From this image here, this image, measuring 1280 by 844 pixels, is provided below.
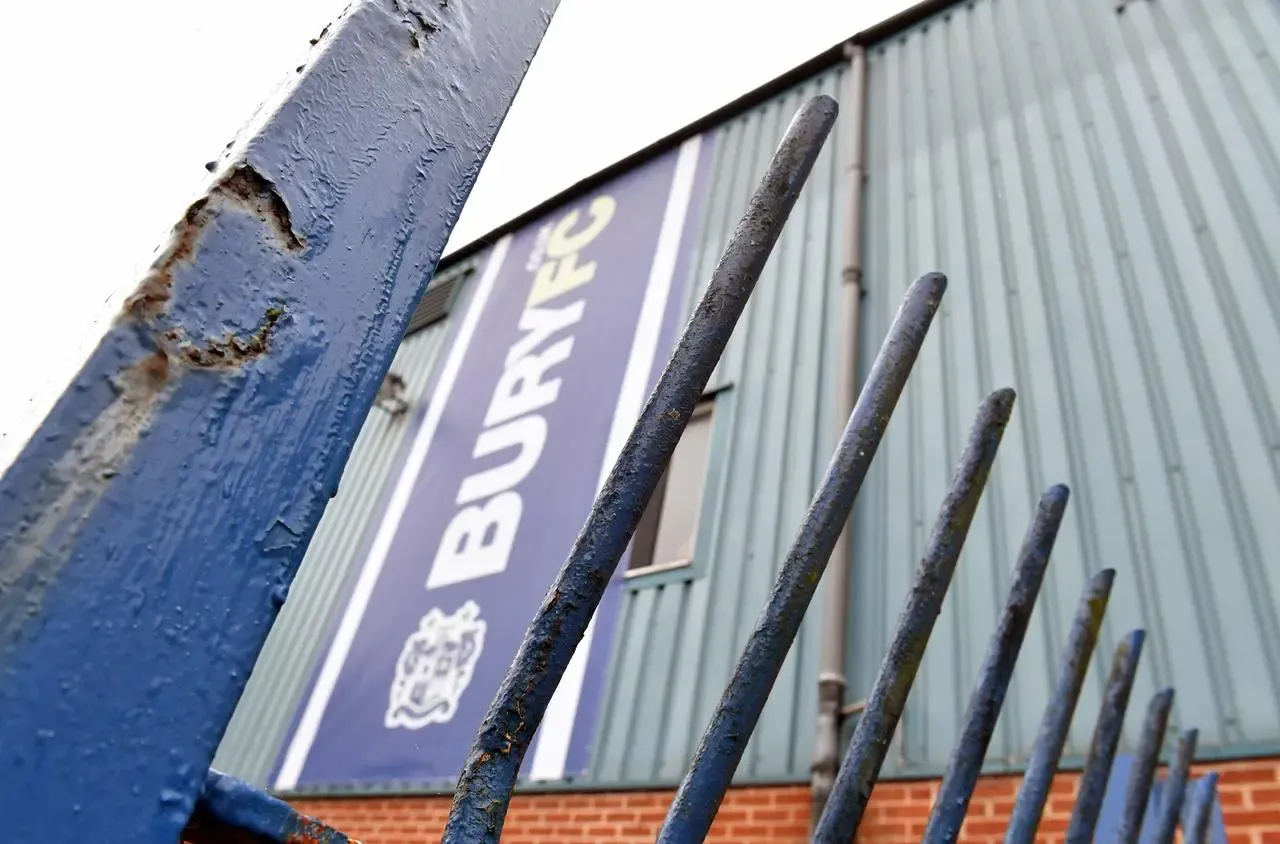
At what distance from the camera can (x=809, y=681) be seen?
4027 millimetres

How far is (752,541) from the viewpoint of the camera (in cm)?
470

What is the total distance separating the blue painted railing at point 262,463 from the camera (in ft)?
1.63

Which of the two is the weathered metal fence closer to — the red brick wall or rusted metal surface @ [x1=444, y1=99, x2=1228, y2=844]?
rusted metal surface @ [x1=444, y1=99, x2=1228, y2=844]

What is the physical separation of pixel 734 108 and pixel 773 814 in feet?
17.6

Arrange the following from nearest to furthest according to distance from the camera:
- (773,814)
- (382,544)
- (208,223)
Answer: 1. (208,223)
2. (773,814)
3. (382,544)

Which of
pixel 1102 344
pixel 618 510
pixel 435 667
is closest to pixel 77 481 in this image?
pixel 618 510

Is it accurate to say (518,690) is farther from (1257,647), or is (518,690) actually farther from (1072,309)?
(1072,309)

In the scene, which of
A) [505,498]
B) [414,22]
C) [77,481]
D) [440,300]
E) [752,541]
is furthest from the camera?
[440,300]

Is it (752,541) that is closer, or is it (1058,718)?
(1058,718)

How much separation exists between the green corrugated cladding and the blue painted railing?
2.99m

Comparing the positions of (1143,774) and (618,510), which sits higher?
(1143,774)

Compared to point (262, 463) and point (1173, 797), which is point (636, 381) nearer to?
point (1173, 797)

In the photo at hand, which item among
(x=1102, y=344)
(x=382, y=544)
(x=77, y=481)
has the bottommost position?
(x=77, y=481)

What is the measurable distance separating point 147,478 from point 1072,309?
4527 mm
